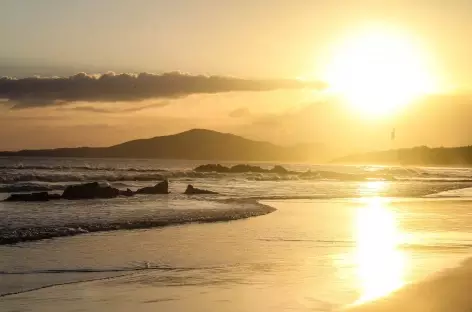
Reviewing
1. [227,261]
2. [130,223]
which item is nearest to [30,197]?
[130,223]

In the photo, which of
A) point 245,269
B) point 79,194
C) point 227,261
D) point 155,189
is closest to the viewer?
point 245,269

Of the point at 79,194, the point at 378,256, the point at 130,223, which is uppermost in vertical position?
the point at 79,194

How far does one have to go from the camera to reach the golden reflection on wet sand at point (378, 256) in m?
9.72

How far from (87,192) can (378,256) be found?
1931 centimetres

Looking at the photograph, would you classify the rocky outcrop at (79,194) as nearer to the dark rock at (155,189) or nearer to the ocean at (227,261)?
the dark rock at (155,189)

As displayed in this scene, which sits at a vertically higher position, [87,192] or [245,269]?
[87,192]

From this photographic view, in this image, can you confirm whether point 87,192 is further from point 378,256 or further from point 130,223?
point 378,256

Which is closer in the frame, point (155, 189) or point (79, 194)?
point (79, 194)

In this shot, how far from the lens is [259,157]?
609 ft

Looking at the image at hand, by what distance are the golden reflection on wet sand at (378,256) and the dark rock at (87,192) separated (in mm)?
13357

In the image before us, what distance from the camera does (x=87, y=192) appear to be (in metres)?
29.2

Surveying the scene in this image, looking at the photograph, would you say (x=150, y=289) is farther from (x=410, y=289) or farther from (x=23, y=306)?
(x=410, y=289)

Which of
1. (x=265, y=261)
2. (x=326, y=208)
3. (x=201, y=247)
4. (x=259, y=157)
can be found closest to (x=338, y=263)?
(x=265, y=261)

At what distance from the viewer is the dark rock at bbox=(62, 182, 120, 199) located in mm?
28578
